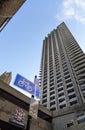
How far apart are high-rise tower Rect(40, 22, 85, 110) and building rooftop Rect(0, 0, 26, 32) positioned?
39.9m

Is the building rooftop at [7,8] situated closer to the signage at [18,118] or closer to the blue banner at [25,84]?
the blue banner at [25,84]

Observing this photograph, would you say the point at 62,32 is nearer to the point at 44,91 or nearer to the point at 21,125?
the point at 44,91

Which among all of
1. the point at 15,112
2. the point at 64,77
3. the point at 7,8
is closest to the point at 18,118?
the point at 15,112

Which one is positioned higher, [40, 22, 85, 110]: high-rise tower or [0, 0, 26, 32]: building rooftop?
[40, 22, 85, 110]: high-rise tower

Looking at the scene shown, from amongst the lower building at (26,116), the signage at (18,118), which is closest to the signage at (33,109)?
the lower building at (26,116)

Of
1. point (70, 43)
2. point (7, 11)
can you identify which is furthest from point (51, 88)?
point (7, 11)

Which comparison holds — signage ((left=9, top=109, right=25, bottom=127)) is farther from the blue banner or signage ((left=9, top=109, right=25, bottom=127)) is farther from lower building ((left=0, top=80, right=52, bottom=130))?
the blue banner

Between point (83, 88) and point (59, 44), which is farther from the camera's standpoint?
point (59, 44)

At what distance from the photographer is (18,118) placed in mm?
19906

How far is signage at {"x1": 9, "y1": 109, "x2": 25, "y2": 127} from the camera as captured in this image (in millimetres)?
19356

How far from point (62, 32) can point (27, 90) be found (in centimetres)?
10139

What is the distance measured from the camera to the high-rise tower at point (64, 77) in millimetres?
52281

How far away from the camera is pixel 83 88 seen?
173ft

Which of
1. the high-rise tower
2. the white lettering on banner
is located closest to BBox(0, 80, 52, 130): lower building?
the white lettering on banner
